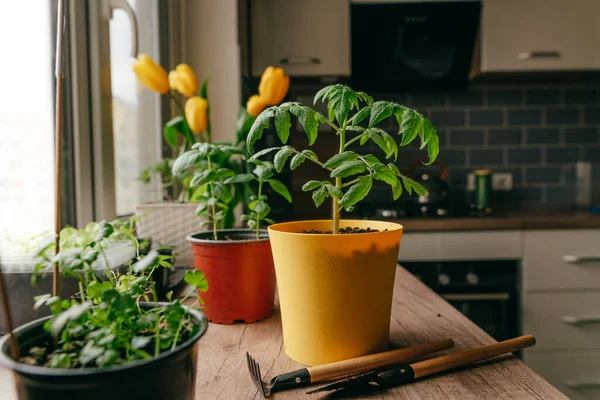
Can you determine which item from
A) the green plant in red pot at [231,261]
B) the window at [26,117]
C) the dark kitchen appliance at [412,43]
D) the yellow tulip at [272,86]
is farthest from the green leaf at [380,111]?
the dark kitchen appliance at [412,43]

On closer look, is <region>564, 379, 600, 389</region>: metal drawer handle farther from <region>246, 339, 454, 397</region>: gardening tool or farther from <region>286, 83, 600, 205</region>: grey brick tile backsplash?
<region>246, 339, 454, 397</region>: gardening tool

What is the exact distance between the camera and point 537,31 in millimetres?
2225

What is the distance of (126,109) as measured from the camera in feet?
5.18

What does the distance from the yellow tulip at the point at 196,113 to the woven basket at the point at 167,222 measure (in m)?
0.19

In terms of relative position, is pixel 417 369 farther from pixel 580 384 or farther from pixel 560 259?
pixel 580 384

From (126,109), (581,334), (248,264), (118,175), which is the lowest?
(581,334)

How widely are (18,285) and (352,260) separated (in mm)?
495

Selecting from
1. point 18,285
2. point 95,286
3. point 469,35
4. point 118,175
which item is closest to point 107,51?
point 118,175

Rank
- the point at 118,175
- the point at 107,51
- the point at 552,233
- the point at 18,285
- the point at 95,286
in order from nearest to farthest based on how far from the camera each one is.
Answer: the point at 95,286 < the point at 18,285 < the point at 107,51 < the point at 118,175 < the point at 552,233

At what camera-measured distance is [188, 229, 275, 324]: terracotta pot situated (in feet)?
2.33

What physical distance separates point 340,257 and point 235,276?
0.23 m

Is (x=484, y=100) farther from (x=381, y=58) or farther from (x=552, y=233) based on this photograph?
(x=552, y=233)

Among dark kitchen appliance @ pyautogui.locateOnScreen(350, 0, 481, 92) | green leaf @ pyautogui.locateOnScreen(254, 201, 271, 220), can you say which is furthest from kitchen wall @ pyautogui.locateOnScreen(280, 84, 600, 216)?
green leaf @ pyautogui.locateOnScreen(254, 201, 271, 220)

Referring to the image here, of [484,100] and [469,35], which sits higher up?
[469,35]
